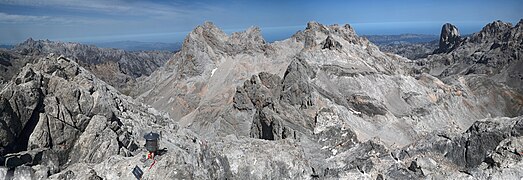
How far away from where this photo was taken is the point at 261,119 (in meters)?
36.5

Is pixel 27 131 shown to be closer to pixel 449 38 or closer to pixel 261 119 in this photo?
pixel 261 119

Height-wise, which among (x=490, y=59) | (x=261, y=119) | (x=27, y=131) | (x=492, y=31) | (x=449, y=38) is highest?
(x=27, y=131)

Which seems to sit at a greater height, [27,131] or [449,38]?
[27,131]

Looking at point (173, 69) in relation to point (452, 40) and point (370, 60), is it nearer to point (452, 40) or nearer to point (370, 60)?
point (370, 60)

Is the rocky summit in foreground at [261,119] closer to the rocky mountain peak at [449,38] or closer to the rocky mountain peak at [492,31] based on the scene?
the rocky mountain peak at [492,31]

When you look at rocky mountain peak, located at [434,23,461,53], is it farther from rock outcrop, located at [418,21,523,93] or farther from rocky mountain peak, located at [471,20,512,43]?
rocky mountain peak, located at [471,20,512,43]

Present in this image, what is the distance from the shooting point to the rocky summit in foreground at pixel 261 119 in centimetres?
1869

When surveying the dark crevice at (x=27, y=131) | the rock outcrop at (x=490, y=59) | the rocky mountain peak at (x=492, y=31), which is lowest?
the rock outcrop at (x=490, y=59)

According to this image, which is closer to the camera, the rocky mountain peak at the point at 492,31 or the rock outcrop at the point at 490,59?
the rock outcrop at the point at 490,59

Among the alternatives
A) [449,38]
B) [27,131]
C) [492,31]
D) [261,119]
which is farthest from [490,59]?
[27,131]

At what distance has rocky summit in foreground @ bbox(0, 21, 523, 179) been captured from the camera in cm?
1869

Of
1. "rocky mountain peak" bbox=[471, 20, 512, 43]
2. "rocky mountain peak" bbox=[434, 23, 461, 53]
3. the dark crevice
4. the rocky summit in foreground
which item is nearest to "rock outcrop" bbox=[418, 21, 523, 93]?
"rocky mountain peak" bbox=[471, 20, 512, 43]

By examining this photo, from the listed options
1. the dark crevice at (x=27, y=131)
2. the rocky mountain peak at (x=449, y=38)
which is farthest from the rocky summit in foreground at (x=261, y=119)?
the rocky mountain peak at (x=449, y=38)

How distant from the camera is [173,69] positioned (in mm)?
80250
